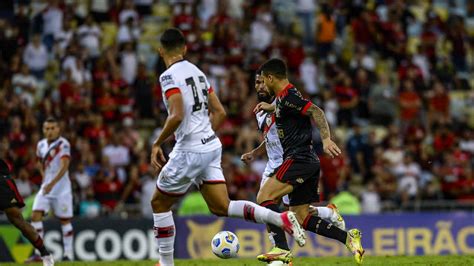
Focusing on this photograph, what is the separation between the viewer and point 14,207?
15297 millimetres

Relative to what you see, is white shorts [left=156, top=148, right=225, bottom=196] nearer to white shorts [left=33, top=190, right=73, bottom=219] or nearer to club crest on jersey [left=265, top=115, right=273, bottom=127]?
club crest on jersey [left=265, top=115, right=273, bottom=127]

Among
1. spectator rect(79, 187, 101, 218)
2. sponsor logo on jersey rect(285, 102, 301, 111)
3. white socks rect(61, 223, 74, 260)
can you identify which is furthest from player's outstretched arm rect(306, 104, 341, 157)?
spectator rect(79, 187, 101, 218)

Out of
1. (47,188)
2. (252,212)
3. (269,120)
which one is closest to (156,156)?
(252,212)

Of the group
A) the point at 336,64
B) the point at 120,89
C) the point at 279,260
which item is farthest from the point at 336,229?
the point at 336,64

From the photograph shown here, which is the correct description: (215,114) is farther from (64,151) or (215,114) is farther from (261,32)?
(261,32)

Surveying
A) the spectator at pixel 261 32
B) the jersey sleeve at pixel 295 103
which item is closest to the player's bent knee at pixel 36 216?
the jersey sleeve at pixel 295 103

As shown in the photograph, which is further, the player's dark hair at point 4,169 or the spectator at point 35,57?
the spectator at point 35,57

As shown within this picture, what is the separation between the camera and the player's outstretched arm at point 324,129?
1278cm

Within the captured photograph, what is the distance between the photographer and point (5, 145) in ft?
74.4

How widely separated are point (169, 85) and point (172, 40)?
551 mm

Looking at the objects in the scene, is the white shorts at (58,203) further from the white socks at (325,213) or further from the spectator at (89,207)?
the white socks at (325,213)

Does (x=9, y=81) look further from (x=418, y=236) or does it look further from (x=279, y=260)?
(x=279, y=260)

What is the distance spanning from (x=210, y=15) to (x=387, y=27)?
5.05 m

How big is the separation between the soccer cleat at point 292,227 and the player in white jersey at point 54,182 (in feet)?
23.9
